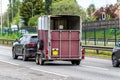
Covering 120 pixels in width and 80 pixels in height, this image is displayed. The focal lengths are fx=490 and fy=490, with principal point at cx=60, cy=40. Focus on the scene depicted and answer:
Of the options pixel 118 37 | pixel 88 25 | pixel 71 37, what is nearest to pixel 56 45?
pixel 71 37

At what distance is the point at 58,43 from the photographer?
25.2 meters

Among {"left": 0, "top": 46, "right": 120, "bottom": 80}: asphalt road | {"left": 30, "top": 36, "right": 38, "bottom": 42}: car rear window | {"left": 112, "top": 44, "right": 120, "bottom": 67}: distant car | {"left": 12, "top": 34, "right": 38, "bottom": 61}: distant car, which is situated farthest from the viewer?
{"left": 30, "top": 36, "right": 38, "bottom": 42}: car rear window

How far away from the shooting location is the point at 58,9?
3728 inches

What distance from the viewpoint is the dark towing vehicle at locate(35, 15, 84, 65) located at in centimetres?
2497

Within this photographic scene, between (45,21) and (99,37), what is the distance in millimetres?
19916

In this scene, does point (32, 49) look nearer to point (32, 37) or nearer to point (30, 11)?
point (32, 37)

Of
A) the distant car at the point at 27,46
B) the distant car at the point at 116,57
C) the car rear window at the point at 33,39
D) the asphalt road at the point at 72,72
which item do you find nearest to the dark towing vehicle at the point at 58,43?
the asphalt road at the point at 72,72

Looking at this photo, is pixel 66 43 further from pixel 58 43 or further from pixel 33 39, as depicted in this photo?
pixel 33 39

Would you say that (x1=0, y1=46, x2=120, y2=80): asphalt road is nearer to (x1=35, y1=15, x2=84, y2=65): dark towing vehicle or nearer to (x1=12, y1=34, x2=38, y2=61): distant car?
(x1=35, y1=15, x2=84, y2=65): dark towing vehicle

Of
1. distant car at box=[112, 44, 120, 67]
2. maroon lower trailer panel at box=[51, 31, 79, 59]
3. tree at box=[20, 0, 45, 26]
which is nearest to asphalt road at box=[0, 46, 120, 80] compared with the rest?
distant car at box=[112, 44, 120, 67]

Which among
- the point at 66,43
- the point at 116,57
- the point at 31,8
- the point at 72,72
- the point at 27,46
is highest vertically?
the point at 31,8

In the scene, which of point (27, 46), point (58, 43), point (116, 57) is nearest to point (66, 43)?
point (58, 43)

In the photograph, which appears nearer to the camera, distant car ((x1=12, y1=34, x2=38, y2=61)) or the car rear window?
distant car ((x1=12, y1=34, x2=38, y2=61))

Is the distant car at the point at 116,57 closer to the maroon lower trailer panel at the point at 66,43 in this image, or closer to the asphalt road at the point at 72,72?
the asphalt road at the point at 72,72
